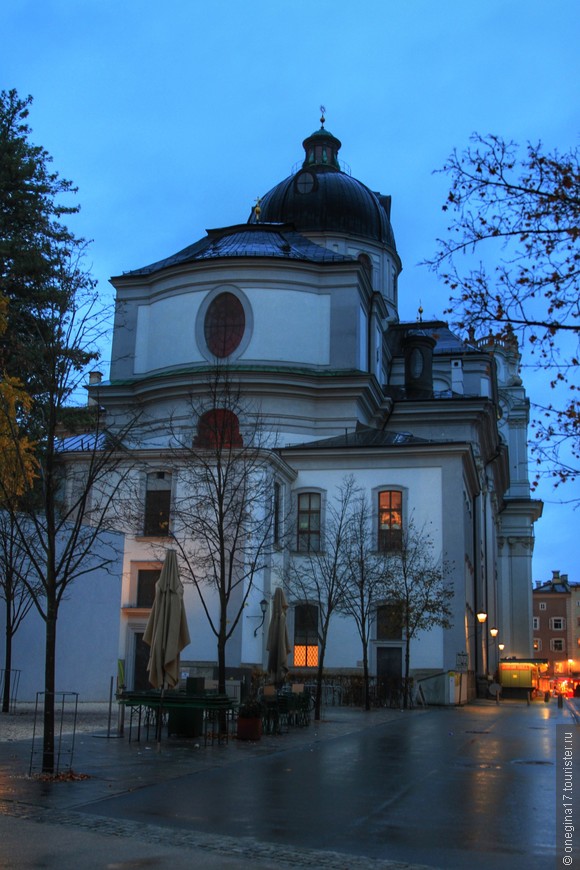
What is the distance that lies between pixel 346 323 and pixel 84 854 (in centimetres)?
3782

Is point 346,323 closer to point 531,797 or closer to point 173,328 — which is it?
point 173,328

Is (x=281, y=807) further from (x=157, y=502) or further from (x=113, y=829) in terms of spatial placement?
(x=157, y=502)

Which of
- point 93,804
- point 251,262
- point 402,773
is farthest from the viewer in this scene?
point 251,262

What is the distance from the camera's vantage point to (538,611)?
124 m

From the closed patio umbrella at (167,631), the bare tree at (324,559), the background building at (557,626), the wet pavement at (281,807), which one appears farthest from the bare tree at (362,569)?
the background building at (557,626)

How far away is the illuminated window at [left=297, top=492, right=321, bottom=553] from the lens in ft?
130

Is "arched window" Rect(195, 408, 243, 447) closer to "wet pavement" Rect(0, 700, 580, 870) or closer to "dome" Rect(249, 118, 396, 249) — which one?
"wet pavement" Rect(0, 700, 580, 870)

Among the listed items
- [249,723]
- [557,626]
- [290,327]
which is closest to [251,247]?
[290,327]

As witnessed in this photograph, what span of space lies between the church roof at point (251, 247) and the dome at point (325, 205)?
34.2 feet

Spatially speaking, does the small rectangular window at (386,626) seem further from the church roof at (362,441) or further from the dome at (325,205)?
the dome at (325,205)

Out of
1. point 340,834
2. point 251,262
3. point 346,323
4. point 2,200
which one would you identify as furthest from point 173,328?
point 340,834

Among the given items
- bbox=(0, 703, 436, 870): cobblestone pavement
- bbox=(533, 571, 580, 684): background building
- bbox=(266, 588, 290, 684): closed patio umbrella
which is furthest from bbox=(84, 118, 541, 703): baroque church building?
bbox=(533, 571, 580, 684): background building

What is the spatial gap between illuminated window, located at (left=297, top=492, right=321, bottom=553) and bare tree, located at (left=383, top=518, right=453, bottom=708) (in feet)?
11.2

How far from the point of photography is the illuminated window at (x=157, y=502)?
35.1 m
